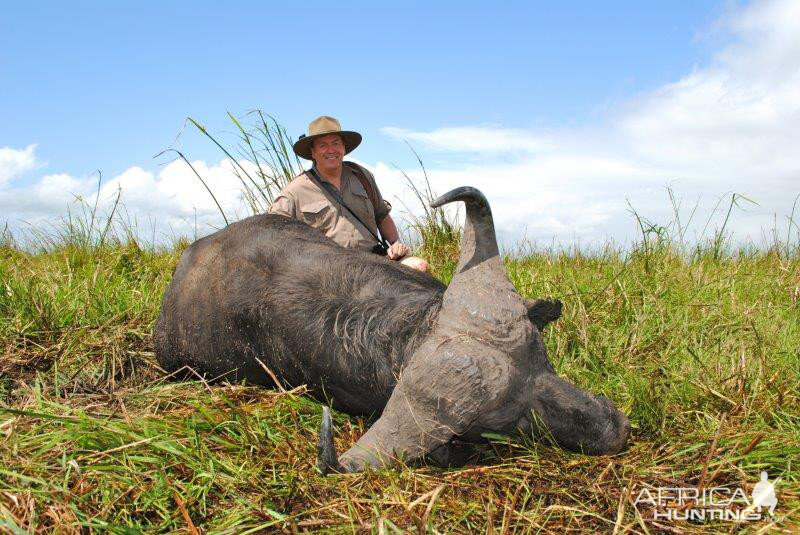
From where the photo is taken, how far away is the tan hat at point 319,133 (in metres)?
5.77

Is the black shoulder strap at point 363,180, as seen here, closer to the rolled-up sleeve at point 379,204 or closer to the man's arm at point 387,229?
the rolled-up sleeve at point 379,204

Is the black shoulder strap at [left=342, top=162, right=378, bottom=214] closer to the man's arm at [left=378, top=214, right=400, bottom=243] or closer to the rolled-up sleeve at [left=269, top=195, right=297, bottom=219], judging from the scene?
the man's arm at [left=378, top=214, right=400, bottom=243]

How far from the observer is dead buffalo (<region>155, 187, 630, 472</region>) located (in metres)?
2.75

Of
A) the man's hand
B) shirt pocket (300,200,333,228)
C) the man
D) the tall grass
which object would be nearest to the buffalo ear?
the tall grass

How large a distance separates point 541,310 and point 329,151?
3.21 meters

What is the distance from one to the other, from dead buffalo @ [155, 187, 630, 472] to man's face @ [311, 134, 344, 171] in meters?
1.53

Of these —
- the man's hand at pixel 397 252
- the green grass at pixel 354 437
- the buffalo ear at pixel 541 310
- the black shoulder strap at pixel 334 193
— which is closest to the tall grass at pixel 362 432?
the green grass at pixel 354 437

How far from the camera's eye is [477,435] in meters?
2.83

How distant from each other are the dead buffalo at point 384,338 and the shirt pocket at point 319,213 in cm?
115

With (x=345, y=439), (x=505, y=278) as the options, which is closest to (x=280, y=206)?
(x=345, y=439)

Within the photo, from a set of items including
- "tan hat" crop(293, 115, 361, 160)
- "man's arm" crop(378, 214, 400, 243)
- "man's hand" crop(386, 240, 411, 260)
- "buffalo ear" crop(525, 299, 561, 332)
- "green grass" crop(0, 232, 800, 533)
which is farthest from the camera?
"man's arm" crop(378, 214, 400, 243)

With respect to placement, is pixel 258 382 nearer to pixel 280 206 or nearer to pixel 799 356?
pixel 280 206

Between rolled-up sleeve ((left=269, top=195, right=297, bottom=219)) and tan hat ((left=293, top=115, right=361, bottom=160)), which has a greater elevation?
tan hat ((left=293, top=115, right=361, bottom=160))

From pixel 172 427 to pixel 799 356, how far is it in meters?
3.55
